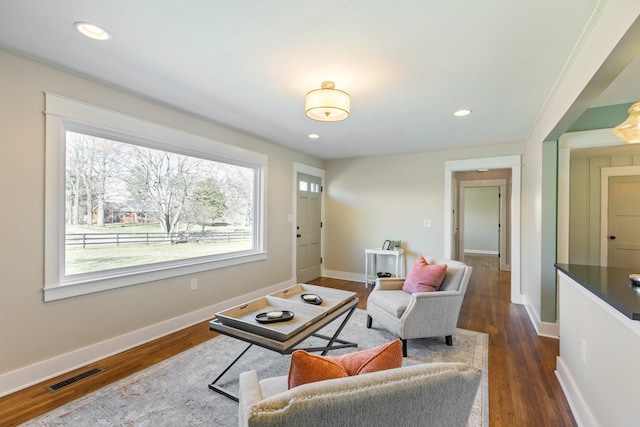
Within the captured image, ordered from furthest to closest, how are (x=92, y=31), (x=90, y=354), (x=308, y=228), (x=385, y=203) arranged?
(x=308, y=228) → (x=385, y=203) → (x=90, y=354) → (x=92, y=31)

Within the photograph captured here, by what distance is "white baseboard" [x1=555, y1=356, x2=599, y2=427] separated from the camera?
5.40 ft

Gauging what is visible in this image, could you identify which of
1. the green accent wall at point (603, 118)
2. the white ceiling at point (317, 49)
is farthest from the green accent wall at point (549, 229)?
the white ceiling at point (317, 49)

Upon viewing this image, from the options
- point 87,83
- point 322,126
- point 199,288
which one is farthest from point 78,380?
point 322,126

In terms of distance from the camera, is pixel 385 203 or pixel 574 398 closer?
pixel 574 398

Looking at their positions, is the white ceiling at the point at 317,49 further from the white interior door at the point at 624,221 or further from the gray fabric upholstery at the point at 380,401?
the white interior door at the point at 624,221

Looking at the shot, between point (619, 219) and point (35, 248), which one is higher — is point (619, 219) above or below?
above

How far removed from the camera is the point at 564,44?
1.80 metres

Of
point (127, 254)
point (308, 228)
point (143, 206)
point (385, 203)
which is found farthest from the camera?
point (308, 228)

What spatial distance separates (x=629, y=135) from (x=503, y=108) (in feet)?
3.41

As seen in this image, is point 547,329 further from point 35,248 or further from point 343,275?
point 35,248

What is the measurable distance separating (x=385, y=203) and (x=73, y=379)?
175 inches

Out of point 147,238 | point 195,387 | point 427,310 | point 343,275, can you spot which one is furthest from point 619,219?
point 147,238

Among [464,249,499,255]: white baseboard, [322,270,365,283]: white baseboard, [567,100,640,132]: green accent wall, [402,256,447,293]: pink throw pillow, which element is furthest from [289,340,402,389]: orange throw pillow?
[464,249,499,255]: white baseboard

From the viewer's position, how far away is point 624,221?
4254 millimetres
